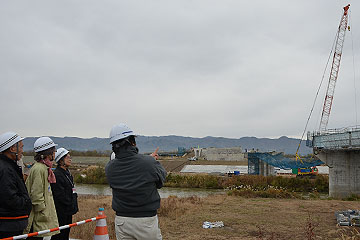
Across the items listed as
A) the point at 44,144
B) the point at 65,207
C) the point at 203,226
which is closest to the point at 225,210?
the point at 203,226

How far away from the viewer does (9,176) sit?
3.22 metres

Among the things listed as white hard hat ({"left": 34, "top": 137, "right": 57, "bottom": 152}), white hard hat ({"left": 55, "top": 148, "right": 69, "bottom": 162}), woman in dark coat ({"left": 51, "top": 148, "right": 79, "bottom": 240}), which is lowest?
woman in dark coat ({"left": 51, "top": 148, "right": 79, "bottom": 240})

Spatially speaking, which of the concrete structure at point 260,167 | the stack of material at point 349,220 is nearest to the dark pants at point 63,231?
the stack of material at point 349,220

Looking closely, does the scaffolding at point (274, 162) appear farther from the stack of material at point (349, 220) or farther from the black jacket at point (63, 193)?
the black jacket at point (63, 193)

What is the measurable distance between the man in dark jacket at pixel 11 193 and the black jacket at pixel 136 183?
1022 millimetres

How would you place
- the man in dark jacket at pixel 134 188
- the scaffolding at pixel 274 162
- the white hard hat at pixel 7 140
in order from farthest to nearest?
the scaffolding at pixel 274 162
the white hard hat at pixel 7 140
the man in dark jacket at pixel 134 188

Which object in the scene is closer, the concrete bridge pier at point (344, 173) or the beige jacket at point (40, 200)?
the beige jacket at point (40, 200)

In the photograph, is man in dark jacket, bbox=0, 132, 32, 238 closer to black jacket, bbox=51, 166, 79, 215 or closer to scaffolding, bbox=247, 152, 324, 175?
black jacket, bbox=51, 166, 79, 215

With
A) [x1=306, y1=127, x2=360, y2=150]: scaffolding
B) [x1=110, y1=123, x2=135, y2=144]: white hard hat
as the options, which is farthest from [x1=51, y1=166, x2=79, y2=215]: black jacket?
[x1=306, y1=127, x2=360, y2=150]: scaffolding

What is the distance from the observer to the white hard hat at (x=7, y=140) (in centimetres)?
341

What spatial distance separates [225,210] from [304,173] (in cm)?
2152

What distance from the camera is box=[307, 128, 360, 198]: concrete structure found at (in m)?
18.3

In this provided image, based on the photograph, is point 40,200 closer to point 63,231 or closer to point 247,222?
point 63,231

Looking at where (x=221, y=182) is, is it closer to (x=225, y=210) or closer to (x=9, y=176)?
(x=225, y=210)
